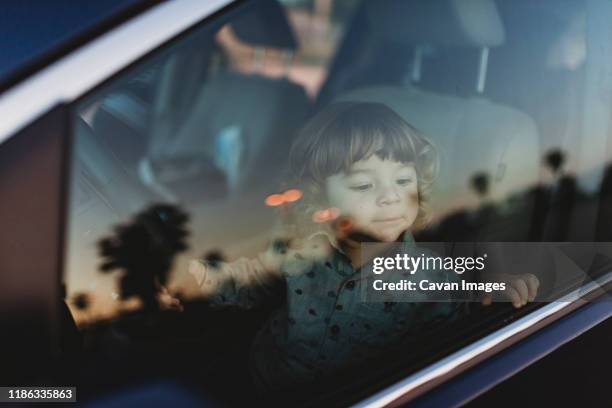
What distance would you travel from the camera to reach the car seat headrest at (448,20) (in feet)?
6.11

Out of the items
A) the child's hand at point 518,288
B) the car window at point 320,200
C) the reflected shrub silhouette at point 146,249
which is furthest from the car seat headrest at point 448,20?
the reflected shrub silhouette at point 146,249

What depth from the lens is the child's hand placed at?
61.1 inches

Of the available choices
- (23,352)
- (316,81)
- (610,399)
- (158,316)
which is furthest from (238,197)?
(610,399)

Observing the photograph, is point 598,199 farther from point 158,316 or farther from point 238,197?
point 158,316

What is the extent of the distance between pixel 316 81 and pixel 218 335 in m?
0.70

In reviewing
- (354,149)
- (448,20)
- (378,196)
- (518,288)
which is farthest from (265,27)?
(518,288)

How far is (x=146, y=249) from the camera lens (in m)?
1.36

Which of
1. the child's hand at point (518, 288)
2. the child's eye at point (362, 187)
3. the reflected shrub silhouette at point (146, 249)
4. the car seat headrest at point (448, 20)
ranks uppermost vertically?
the car seat headrest at point (448, 20)

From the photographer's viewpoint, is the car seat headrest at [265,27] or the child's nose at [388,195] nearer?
the car seat headrest at [265,27]

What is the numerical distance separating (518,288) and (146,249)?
77cm

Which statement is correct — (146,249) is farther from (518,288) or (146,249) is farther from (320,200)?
(518,288)

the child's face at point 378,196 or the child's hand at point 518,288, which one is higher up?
the child's face at point 378,196

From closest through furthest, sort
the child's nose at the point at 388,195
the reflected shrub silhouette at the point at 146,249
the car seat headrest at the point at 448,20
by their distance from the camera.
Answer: the reflected shrub silhouette at the point at 146,249 → the child's nose at the point at 388,195 → the car seat headrest at the point at 448,20

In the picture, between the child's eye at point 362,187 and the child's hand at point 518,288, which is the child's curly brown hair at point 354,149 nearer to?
the child's eye at point 362,187
